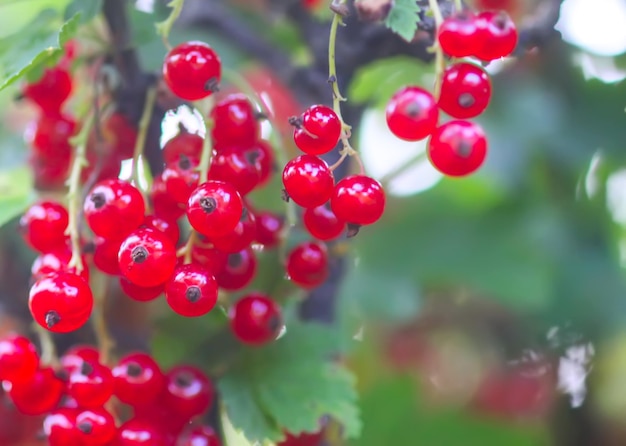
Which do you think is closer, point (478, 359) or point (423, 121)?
point (423, 121)

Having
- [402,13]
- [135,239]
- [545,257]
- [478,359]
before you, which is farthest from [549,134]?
[135,239]

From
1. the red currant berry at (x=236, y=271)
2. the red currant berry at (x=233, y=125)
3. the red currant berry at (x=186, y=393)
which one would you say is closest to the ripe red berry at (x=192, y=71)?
the red currant berry at (x=233, y=125)

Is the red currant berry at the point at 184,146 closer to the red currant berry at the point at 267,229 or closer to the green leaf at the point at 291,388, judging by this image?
the red currant berry at the point at 267,229

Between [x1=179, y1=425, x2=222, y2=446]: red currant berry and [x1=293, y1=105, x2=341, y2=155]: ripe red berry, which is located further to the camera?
[x1=179, y1=425, x2=222, y2=446]: red currant berry

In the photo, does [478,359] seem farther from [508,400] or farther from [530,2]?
[530,2]

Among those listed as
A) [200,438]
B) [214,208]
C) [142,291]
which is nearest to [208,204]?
[214,208]

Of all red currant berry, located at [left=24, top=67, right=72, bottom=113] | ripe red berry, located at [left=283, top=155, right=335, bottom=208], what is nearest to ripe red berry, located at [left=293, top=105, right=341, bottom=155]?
ripe red berry, located at [left=283, top=155, right=335, bottom=208]

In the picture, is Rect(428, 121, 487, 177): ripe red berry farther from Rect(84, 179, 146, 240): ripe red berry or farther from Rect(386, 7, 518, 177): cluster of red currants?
Rect(84, 179, 146, 240): ripe red berry
